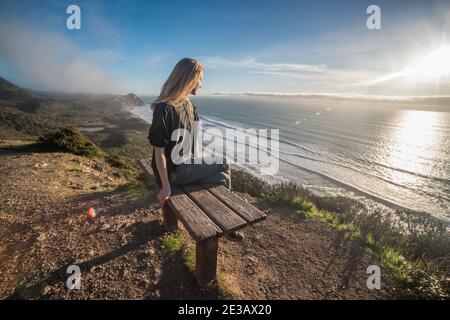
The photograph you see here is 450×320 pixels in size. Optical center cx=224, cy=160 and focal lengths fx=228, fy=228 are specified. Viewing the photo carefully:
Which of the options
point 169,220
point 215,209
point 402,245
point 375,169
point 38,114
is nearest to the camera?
point 215,209

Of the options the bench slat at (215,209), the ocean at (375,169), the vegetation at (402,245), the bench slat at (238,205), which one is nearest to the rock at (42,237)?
the bench slat at (215,209)

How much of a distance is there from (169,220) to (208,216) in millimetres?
1476

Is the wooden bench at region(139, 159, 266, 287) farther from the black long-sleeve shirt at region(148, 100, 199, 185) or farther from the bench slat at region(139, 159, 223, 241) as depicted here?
the black long-sleeve shirt at region(148, 100, 199, 185)

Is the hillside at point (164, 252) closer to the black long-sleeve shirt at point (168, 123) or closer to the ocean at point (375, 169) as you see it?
the black long-sleeve shirt at point (168, 123)

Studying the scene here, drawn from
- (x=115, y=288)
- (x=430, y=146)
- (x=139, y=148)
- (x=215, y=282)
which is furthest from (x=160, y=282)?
(x=430, y=146)

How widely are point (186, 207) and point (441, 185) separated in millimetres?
20379

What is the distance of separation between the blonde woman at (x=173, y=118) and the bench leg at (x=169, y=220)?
770 mm

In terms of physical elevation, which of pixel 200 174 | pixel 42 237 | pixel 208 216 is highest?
pixel 200 174

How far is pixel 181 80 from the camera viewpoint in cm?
273

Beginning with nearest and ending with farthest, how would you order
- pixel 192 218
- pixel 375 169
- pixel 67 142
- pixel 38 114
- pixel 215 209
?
pixel 192 218, pixel 215 209, pixel 67 142, pixel 375 169, pixel 38 114

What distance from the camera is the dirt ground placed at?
270 cm

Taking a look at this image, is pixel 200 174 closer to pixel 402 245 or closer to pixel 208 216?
pixel 208 216

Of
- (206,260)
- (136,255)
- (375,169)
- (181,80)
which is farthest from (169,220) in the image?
(375,169)
